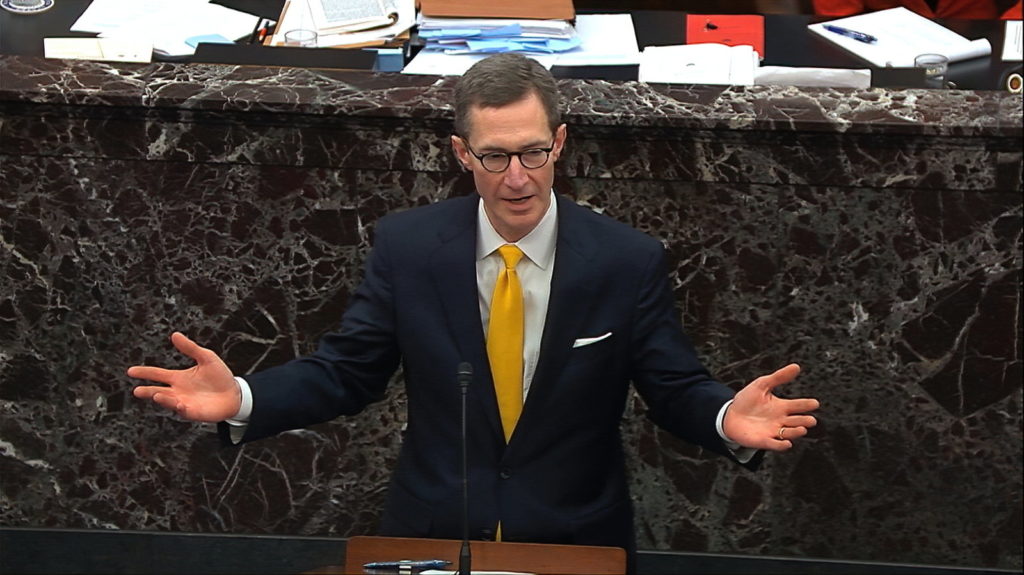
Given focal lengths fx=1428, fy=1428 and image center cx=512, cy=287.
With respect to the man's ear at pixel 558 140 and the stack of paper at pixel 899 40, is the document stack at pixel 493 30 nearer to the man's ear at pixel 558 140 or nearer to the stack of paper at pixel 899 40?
the stack of paper at pixel 899 40

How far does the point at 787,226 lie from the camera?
321cm

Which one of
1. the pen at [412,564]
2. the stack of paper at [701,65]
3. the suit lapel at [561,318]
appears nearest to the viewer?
the pen at [412,564]

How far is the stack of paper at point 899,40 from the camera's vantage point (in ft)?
12.4

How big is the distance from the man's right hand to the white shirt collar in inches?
20.5

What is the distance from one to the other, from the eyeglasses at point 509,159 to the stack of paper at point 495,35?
1335mm

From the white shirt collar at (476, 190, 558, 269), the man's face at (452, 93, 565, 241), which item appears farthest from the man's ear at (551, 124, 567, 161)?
the white shirt collar at (476, 190, 558, 269)

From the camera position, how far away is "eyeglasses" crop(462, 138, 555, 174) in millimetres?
2396

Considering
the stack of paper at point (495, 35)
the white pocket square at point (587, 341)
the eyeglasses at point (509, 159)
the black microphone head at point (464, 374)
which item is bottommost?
the white pocket square at point (587, 341)

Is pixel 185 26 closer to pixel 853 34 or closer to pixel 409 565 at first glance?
pixel 853 34

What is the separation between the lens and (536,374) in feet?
8.37

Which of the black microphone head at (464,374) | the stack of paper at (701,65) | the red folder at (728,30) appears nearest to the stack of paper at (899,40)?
the red folder at (728,30)

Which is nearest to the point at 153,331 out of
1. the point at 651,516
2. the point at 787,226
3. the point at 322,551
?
the point at 322,551

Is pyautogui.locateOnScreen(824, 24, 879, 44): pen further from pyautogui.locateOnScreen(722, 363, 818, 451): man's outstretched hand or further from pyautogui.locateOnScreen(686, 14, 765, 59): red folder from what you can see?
pyautogui.locateOnScreen(722, 363, 818, 451): man's outstretched hand

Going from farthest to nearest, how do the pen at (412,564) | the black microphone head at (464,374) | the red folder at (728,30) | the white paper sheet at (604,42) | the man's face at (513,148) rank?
the red folder at (728,30) < the white paper sheet at (604,42) < the man's face at (513,148) < the pen at (412,564) < the black microphone head at (464,374)
